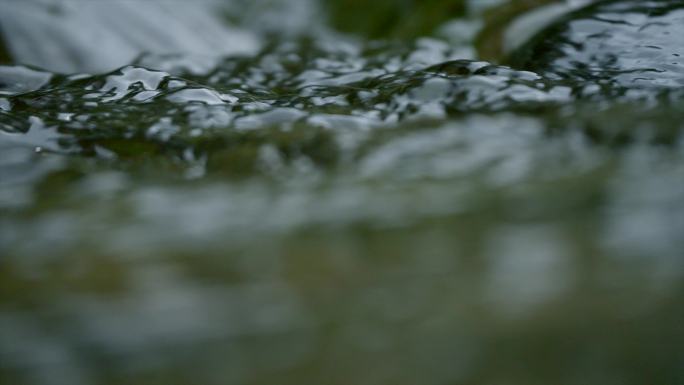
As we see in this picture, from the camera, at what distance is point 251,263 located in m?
1.10

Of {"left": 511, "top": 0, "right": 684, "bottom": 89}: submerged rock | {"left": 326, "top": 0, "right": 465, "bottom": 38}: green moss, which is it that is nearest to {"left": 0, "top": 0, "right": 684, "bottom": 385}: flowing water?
{"left": 511, "top": 0, "right": 684, "bottom": 89}: submerged rock

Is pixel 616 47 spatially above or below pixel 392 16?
above

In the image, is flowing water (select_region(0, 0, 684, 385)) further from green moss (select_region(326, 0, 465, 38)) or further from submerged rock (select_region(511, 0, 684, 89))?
green moss (select_region(326, 0, 465, 38))

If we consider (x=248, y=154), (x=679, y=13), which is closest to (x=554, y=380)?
(x=248, y=154)

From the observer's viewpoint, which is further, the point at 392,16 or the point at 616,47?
the point at 392,16

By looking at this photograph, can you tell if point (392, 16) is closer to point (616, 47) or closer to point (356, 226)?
point (616, 47)

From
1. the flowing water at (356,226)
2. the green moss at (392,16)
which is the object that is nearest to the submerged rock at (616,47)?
the flowing water at (356,226)

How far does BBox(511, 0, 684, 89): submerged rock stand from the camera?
1629 mm

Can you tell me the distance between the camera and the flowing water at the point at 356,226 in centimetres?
99

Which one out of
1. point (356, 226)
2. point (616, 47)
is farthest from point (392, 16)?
point (356, 226)

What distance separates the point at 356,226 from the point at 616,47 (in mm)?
982

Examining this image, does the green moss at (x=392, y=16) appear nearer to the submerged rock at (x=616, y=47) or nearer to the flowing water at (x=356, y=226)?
the submerged rock at (x=616, y=47)

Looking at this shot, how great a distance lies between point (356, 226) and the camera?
3.83ft

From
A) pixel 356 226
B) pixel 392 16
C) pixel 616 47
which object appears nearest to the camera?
pixel 356 226
